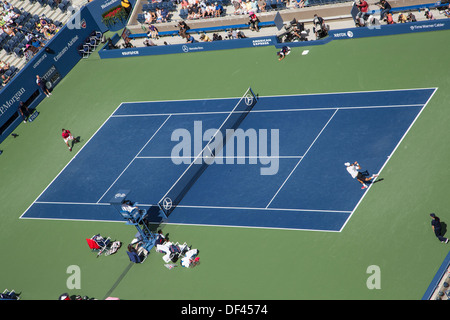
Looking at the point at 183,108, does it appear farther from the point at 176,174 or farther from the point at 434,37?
the point at 434,37

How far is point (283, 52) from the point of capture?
1379 inches

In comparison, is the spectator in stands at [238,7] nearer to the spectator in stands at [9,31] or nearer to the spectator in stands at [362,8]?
the spectator in stands at [362,8]

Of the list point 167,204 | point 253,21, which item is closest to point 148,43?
point 253,21

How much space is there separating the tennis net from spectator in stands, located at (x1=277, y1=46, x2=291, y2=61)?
13.0 feet

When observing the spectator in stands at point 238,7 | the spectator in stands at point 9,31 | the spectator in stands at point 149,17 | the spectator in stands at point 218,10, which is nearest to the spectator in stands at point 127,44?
the spectator in stands at point 149,17

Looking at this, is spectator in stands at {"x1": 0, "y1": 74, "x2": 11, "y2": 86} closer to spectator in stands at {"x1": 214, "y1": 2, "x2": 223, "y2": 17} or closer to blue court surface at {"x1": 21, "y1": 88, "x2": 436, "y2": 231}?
blue court surface at {"x1": 21, "y1": 88, "x2": 436, "y2": 231}

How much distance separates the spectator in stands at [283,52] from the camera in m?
34.9

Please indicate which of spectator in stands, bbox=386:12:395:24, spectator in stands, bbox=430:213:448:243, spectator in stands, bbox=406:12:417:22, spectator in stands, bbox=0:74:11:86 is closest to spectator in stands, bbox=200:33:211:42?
spectator in stands, bbox=386:12:395:24

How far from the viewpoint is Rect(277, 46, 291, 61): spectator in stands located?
34.9 meters

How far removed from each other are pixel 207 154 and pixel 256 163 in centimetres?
254

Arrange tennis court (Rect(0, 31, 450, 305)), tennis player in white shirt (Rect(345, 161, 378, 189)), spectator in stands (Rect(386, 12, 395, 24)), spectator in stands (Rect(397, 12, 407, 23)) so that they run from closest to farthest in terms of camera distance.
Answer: tennis court (Rect(0, 31, 450, 305)) → tennis player in white shirt (Rect(345, 161, 378, 189)) → spectator in stands (Rect(397, 12, 407, 23)) → spectator in stands (Rect(386, 12, 395, 24))

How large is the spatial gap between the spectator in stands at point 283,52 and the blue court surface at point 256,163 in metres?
3.82

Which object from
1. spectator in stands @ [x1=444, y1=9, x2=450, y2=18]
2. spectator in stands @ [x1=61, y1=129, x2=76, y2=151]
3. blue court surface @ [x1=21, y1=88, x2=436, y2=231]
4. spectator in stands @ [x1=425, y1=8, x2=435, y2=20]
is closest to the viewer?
blue court surface @ [x1=21, y1=88, x2=436, y2=231]

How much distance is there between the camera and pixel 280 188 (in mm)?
26516
